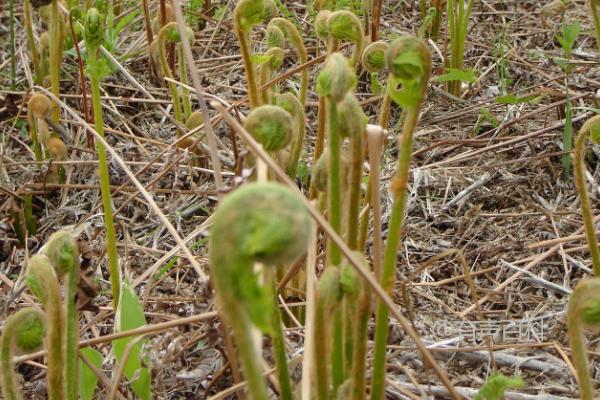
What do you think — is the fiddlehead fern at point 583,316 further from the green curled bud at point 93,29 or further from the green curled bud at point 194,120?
the green curled bud at point 194,120

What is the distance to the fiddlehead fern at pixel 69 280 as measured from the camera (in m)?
1.15

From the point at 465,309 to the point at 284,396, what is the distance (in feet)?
2.79

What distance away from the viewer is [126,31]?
370cm

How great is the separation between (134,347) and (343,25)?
742 millimetres

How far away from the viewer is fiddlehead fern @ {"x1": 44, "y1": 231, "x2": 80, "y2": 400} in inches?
45.4

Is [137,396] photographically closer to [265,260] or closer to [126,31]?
[265,260]

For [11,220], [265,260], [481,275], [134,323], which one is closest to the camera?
[265,260]

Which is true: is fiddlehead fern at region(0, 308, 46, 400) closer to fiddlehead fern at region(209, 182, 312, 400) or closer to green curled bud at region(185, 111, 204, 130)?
fiddlehead fern at region(209, 182, 312, 400)

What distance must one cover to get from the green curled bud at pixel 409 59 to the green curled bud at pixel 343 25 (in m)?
0.54

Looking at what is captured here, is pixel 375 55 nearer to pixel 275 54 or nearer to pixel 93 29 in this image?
pixel 275 54

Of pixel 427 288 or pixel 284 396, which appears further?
pixel 427 288

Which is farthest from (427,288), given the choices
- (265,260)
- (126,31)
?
(126,31)

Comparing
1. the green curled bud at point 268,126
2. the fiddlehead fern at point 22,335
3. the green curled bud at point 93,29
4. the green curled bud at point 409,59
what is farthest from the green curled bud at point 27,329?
the green curled bud at point 93,29

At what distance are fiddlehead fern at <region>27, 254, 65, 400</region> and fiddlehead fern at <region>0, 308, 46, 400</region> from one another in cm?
3
